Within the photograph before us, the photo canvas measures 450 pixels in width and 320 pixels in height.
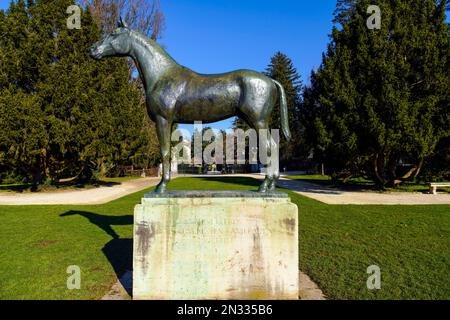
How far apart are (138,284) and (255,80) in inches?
110

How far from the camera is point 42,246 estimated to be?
23.7 ft

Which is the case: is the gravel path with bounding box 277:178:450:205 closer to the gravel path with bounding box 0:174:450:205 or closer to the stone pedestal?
the gravel path with bounding box 0:174:450:205

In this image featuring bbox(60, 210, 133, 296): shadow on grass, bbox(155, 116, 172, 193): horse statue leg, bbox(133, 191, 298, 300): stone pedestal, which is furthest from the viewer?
bbox(60, 210, 133, 296): shadow on grass

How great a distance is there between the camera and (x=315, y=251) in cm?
677

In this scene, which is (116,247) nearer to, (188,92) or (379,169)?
(188,92)

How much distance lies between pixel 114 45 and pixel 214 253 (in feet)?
9.61

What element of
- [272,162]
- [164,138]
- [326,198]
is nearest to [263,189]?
[272,162]

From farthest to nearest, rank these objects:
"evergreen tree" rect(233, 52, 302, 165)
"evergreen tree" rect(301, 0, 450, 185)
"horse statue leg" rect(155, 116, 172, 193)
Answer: "evergreen tree" rect(233, 52, 302, 165) → "evergreen tree" rect(301, 0, 450, 185) → "horse statue leg" rect(155, 116, 172, 193)

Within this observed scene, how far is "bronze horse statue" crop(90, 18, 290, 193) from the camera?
4.29 meters

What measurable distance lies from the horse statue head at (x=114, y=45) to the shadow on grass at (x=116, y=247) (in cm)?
300

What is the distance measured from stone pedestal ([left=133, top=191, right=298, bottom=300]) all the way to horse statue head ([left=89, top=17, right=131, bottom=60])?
2074mm

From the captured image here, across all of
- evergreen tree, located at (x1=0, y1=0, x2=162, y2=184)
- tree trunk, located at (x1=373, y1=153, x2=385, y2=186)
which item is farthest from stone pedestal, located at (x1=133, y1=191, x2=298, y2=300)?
tree trunk, located at (x1=373, y1=153, x2=385, y2=186)

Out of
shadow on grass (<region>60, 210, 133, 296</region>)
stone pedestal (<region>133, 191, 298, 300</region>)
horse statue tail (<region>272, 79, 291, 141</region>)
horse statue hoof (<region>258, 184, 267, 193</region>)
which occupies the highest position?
horse statue tail (<region>272, 79, 291, 141</region>)

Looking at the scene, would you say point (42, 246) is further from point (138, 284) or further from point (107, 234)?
point (138, 284)
